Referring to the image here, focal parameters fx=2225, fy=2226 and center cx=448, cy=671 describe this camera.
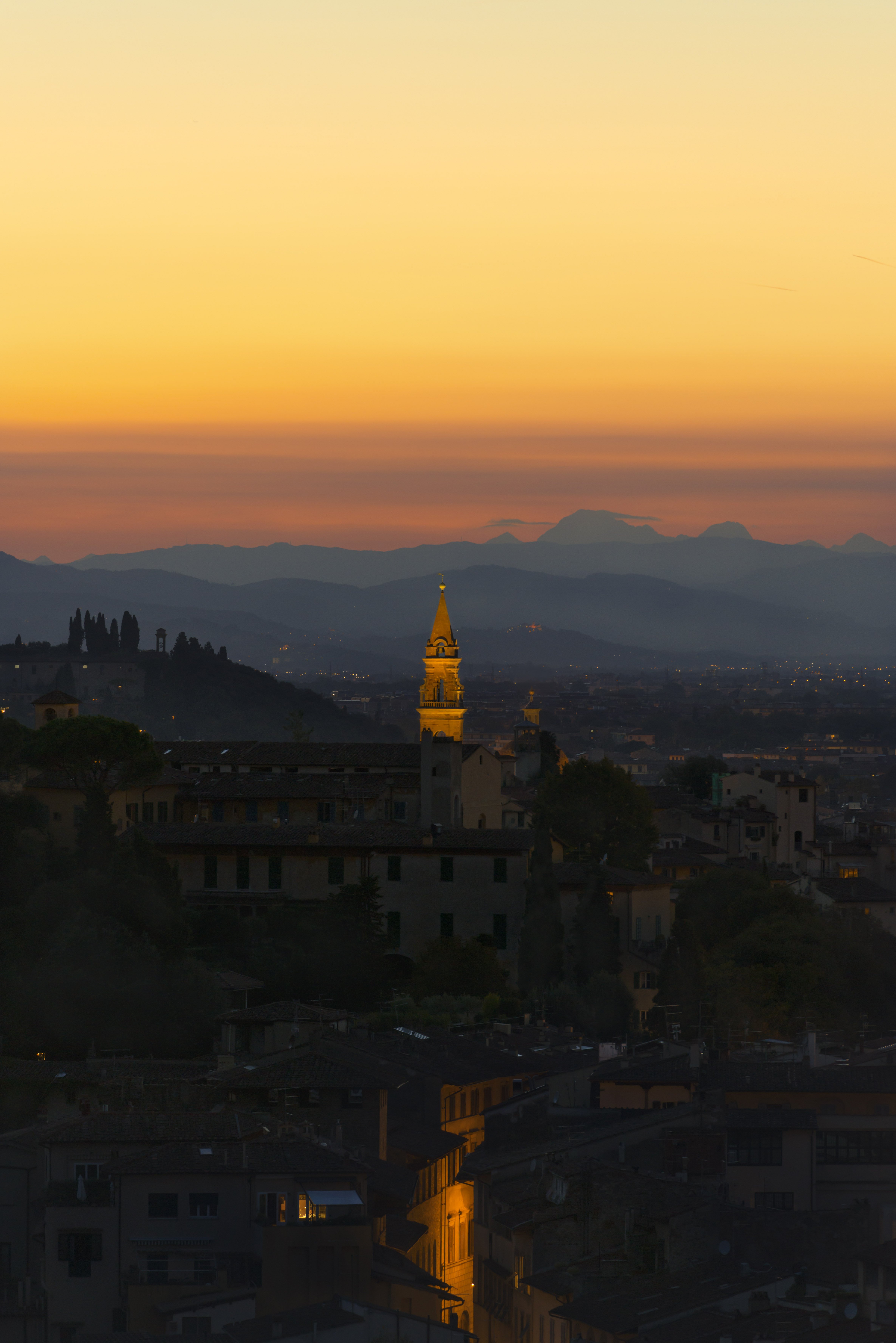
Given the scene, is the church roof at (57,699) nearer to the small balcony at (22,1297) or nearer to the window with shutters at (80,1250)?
the small balcony at (22,1297)

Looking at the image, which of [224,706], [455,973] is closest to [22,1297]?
[455,973]

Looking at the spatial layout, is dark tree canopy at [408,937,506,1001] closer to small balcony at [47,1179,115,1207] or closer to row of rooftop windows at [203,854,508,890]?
row of rooftop windows at [203,854,508,890]

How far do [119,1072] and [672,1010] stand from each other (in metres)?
15.5

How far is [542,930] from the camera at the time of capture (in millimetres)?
48250

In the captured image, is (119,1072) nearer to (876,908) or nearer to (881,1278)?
(881,1278)

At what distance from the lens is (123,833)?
5038 centimetres

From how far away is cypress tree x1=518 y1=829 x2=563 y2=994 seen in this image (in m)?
48.2

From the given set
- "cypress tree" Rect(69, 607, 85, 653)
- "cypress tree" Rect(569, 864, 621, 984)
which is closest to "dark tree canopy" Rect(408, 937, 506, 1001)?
"cypress tree" Rect(569, 864, 621, 984)

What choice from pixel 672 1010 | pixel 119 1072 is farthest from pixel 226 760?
pixel 119 1072

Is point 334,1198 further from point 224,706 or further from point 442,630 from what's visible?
point 224,706

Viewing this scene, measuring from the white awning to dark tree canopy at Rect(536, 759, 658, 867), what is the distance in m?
30.3

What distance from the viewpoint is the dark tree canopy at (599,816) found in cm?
5831

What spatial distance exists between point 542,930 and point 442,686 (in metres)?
24.5

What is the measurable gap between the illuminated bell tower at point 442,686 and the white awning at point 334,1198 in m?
42.4
